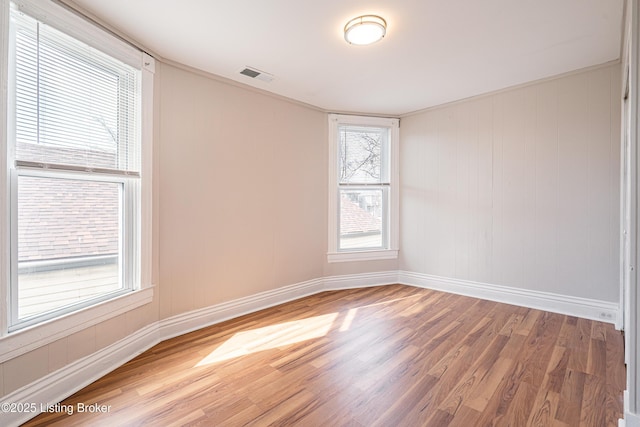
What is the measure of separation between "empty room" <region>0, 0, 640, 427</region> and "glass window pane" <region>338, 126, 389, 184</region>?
0.15ft

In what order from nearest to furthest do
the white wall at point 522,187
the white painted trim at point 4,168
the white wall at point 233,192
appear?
the white painted trim at point 4,168
the white wall at point 233,192
the white wall at point 522,187

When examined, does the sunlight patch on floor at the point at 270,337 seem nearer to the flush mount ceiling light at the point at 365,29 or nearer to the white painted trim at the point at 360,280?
the white painted trim at the point at 360,280

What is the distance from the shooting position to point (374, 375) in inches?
82.3

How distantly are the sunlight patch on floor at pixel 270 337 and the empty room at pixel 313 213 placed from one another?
24mm

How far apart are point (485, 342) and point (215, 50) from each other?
3.45 metres

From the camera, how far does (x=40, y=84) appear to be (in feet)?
5.92

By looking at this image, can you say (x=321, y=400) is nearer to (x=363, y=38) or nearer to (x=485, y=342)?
(x=485, y=342)

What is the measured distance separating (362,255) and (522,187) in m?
2.15

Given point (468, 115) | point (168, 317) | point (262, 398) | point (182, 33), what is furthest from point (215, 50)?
point (468, 115)

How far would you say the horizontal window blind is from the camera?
1.74 meters

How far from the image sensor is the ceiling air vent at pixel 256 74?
297 cm

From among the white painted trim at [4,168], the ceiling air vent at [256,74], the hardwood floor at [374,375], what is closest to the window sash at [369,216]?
the hardwood floor at [374,375]

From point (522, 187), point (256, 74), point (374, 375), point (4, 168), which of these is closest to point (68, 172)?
point (4, 168)

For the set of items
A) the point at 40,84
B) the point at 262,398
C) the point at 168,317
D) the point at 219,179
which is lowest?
the point at 262,398
